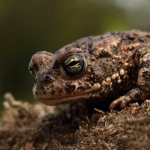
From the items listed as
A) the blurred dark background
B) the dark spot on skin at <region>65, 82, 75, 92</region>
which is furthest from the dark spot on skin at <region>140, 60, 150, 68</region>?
the blurred dark background

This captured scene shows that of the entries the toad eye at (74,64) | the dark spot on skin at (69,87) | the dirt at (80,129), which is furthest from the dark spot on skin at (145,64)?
the dark spot on skin at (69,87)

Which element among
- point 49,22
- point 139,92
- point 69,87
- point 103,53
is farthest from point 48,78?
point 49,22

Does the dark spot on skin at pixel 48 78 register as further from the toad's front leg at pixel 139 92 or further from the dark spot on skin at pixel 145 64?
the dark spot on skin at pixel 145 64

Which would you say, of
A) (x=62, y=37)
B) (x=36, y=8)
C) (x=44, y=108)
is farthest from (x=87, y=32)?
(x=44, y=108)

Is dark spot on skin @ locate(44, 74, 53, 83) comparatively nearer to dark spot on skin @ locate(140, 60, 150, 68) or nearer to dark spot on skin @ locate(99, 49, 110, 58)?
dark spot on skin @ locate(99, 49, 110, 58)

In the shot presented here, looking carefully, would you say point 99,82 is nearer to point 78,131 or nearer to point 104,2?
point 78,131
